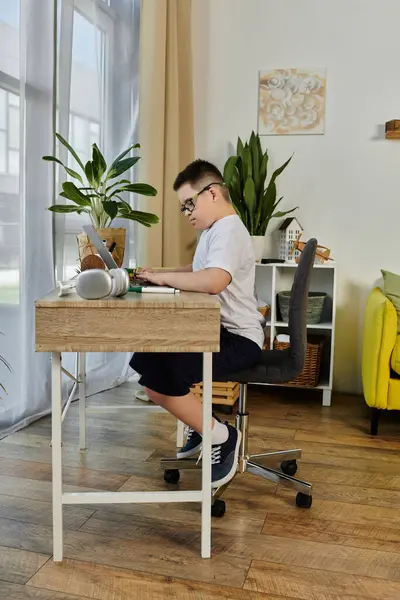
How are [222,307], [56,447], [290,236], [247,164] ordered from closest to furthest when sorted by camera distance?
1. [56,447]
2. [222,307]
3. [247,164]
4. [290,236]

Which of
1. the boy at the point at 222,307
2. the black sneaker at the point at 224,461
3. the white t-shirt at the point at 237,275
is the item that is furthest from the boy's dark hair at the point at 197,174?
the black sneaker at the point at 224,461

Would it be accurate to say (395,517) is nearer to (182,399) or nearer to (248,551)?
(248,551)

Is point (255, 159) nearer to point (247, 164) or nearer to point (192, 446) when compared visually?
point (247, 164)

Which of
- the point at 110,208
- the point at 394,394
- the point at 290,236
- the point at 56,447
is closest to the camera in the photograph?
the point at 56,447

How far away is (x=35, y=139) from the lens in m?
2.79

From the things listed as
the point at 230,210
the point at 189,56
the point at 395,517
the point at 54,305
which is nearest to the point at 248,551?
the point at 395,517

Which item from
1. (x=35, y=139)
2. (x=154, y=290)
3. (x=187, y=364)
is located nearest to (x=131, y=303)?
(x=154, y=290)

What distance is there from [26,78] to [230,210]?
4.12 ft

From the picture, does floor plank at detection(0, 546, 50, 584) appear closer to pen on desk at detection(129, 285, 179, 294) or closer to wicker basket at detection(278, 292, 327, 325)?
pen on desk at detection(129, 285, 179, 294)

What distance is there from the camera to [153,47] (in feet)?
11.2

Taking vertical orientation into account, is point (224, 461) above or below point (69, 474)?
above

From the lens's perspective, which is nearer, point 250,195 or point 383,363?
point 383,363

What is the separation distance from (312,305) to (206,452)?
1.85m

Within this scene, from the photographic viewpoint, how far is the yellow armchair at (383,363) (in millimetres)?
2832
